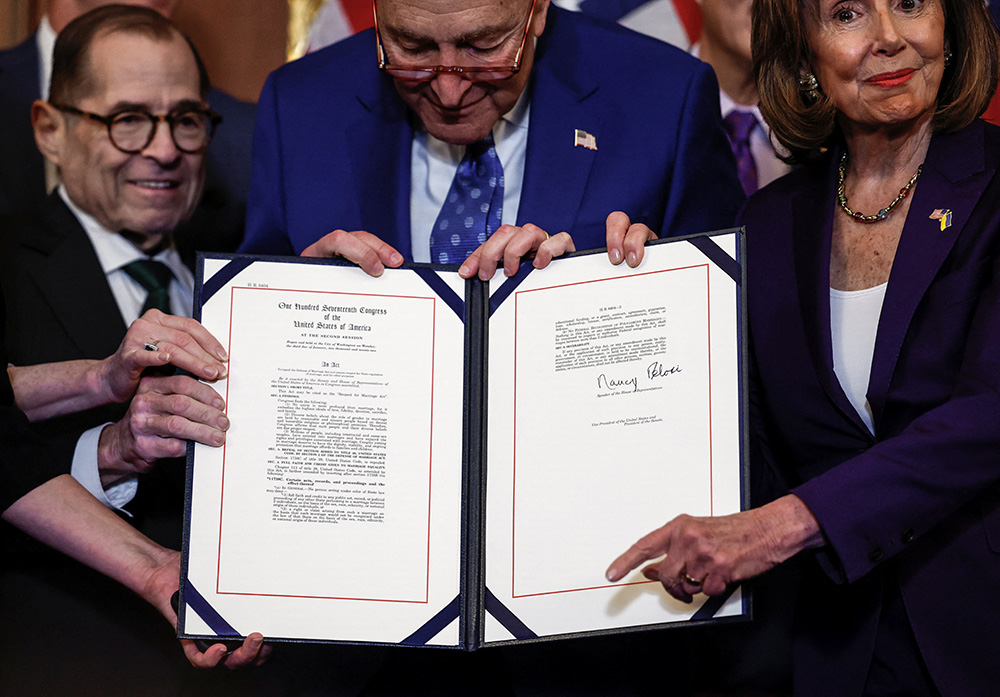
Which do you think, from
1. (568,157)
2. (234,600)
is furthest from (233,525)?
(568,157)

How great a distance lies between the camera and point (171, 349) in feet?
6.20

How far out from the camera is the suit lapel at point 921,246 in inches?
72.4

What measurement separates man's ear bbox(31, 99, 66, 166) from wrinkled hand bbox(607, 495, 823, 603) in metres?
2.30

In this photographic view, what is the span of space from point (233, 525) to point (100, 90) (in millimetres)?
1793

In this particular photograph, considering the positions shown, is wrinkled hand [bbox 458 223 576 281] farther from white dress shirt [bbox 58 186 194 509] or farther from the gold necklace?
white dress shirt [bbox 58 186 194 509]

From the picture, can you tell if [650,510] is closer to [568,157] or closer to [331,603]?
[331,603]

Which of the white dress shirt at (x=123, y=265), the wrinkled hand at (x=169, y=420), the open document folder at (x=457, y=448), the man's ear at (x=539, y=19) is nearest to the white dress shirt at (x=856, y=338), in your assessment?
the open document folder at (x=457, y=448)

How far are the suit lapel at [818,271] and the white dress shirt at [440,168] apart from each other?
0.69 meters

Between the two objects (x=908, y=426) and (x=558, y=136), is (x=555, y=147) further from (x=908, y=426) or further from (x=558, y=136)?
(x=908, y=426)

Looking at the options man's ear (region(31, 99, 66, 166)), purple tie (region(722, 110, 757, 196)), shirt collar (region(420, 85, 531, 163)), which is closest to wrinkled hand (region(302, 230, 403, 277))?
shirt collar (region(420, 85, 531, 163))

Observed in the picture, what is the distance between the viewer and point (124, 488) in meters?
2.38

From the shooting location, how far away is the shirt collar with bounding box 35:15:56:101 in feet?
10.2

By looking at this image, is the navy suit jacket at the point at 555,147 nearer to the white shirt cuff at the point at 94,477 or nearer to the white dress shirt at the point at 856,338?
the white dress shirt at the point at 856,338
